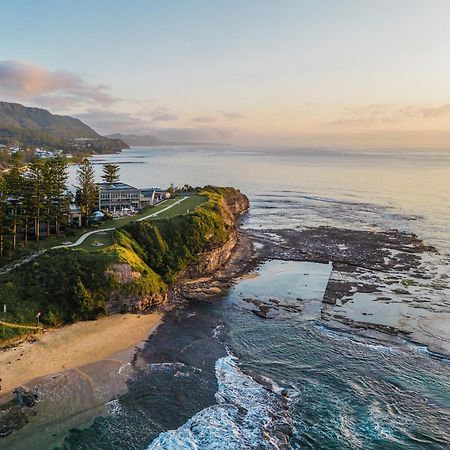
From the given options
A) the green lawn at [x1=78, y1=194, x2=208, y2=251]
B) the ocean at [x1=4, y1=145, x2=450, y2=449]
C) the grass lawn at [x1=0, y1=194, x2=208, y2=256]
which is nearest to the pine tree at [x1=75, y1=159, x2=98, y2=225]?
the grass lawn at [x1=0, y1=194, x2=208, y2=256]

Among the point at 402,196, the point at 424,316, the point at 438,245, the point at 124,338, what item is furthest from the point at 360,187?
the point at 124,338

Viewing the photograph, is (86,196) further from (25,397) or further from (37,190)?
(25,397)

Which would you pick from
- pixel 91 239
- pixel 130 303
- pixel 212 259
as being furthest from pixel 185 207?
pixel 130 303

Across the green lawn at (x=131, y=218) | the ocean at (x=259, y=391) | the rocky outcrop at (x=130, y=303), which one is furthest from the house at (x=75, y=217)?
the ocean at (x=259, y=391)

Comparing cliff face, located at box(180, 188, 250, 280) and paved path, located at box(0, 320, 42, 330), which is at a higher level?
cliff face, located at box(180, 188, 250, 280)

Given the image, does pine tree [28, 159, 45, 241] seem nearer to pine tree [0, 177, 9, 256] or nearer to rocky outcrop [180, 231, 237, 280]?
pine tree [0, 177, 9, 256]

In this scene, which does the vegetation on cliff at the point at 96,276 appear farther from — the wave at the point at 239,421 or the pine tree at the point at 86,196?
the wave at the point at 239,421

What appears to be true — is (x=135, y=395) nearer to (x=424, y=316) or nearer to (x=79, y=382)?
(x=79, y=382)
